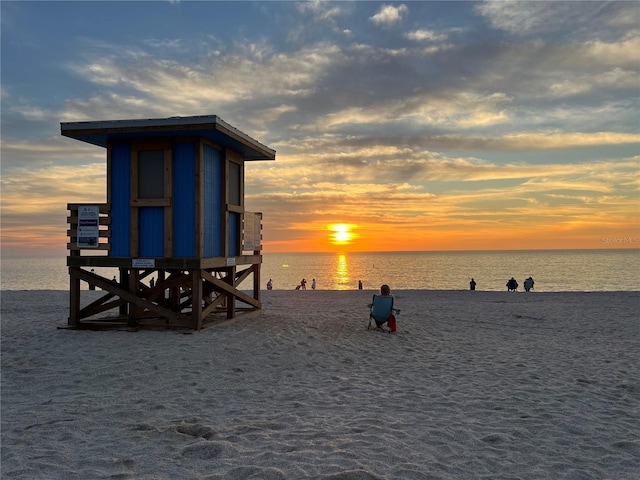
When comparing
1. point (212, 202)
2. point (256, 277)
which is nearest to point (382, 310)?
point (256, 277)

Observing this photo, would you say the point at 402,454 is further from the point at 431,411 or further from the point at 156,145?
the point at 156,145

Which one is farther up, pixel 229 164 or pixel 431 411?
pixel 229 164

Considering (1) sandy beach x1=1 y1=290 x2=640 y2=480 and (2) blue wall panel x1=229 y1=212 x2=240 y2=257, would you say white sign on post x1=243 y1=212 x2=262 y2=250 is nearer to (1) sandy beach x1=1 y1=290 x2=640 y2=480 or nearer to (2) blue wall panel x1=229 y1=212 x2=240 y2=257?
(2) blue wall panel x1=229 y1=212 x2=240 y2=257

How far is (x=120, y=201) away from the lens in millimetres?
12102

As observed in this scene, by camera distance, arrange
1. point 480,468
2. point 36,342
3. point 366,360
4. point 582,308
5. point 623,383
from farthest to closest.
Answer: point 582,308 → point 36,342 → point 366,360 → point 623,383 → point 480,468

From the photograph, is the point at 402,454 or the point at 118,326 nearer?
the point at 402,454

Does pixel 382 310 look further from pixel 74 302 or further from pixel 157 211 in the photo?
pixel 74 302

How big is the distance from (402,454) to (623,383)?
4655 mm

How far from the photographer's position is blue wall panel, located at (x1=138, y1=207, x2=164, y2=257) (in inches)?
468

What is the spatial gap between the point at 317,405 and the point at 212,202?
7427 mm

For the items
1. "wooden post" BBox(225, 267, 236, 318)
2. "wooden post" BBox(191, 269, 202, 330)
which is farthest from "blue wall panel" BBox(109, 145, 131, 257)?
"wooden post" BBox(225, 267, 236, 318)

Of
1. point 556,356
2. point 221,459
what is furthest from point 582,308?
point 221,459

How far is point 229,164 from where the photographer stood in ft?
43.8

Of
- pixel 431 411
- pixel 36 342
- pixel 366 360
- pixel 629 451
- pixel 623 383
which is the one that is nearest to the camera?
pixel 629 451
